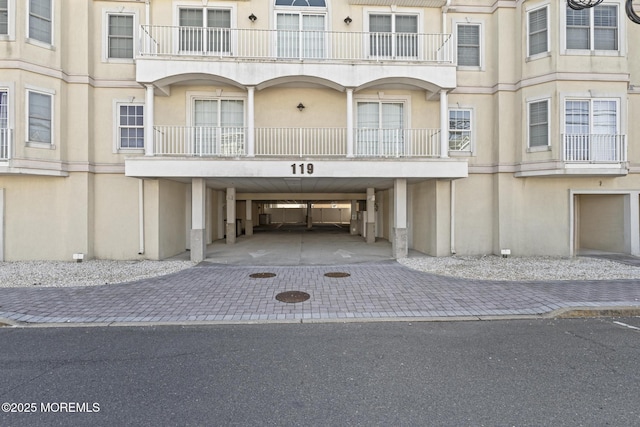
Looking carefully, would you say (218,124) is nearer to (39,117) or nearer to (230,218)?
(39,117)

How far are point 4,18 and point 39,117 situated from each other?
9.82ft

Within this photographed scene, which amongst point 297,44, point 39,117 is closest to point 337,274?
point 297,44

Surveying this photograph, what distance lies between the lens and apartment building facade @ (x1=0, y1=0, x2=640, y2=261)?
10.2 m

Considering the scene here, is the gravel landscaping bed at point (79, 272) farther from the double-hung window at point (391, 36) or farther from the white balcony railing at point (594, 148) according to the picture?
the white balcony railing at point (594, 148)

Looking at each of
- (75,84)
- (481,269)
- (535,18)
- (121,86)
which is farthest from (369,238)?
(75,84)

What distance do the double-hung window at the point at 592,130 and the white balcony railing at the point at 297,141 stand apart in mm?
4156

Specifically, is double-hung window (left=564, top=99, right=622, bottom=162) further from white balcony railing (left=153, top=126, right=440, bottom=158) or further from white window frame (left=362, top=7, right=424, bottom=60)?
white window frame (left=362, top=7, right=424, bottom=60)

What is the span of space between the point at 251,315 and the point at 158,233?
711cm

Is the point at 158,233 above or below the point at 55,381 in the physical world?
above

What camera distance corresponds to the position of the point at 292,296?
6879 millimetres

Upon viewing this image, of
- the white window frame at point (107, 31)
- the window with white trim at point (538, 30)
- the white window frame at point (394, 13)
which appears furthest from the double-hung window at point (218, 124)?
the window with white trim at point (538, 30)

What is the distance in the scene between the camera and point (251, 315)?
575 centimetres

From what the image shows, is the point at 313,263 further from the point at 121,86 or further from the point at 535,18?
the point at 535,18

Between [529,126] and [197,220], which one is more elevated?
[529,126]
